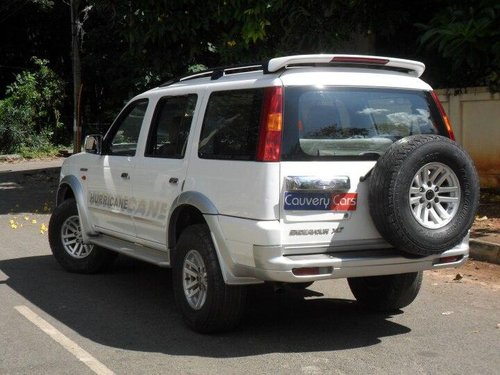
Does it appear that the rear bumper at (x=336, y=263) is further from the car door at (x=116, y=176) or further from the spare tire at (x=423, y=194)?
the car door at (x=116, y=176)

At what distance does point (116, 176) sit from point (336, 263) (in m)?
2.80

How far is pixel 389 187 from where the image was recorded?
5.08 meters

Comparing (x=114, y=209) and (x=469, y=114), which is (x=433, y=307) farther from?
(x=469, y=114)

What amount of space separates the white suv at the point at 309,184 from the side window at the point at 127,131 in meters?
0.81

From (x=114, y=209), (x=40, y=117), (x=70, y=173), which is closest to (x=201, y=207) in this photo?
(x=114, y=209)

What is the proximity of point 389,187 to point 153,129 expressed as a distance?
2.52 metres

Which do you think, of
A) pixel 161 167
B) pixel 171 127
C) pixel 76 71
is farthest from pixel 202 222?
pixel 76 71

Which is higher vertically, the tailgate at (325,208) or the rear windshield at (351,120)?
the rear windshield at (351,120)

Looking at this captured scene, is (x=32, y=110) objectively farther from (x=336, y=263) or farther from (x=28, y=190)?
(x=336, y=263)

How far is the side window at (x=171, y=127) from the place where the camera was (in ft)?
20.3

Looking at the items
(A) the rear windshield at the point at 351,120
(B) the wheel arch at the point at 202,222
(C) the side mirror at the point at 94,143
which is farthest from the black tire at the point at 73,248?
(A) the rear windshield at the point at 351,120

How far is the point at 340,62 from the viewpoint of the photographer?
5.55 m

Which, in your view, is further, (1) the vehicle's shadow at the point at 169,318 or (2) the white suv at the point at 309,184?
(1) the vehicle's shadow at the point at 169,318

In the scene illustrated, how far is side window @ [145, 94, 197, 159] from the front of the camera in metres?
6.18
